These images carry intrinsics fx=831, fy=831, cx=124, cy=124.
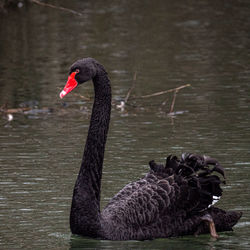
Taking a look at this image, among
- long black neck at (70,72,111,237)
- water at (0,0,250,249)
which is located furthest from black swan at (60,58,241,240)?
water at (0,0,250,249)

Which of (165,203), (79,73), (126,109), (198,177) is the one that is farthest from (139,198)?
(126,109)

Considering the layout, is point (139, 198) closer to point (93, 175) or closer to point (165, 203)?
point (165, 203)

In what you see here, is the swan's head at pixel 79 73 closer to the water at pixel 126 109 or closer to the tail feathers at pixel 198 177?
the tail feathers at pixel 198 177

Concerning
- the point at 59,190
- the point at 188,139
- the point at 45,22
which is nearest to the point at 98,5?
the point at 45,22

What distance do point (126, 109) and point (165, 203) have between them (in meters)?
5.65

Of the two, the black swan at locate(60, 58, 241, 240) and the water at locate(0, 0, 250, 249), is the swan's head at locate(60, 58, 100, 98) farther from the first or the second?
the water at locate(0, 0, 250, 249)

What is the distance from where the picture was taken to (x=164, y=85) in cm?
1384

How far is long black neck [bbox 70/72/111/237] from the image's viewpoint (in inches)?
264

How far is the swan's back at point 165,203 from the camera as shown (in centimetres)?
677

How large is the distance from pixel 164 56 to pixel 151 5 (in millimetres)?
8358

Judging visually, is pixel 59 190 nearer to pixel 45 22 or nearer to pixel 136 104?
pixel 136 104

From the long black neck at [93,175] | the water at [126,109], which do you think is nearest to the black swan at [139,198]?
the long black neck at [93,175]

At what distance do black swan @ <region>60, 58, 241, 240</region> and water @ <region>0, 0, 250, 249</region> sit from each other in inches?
5.2

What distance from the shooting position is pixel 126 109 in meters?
12.5
